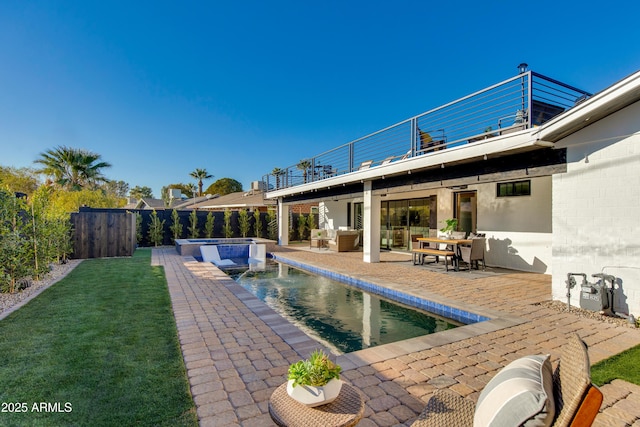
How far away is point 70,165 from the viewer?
18.8 metres

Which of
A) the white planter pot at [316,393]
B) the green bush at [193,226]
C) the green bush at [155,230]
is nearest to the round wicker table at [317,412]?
the white planter pot at [316,393]

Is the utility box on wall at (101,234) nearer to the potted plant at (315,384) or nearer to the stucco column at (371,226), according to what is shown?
the stucco column at (371,226)

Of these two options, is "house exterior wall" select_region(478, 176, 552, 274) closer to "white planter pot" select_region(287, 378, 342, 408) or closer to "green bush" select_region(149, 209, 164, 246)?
"white planter pot" select_region(287, 378, 342, 408)

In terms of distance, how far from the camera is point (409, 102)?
69.7ft

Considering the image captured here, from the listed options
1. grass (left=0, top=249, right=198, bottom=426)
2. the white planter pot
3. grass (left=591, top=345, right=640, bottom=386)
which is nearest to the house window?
grass (left=591, top=345, right=640, bottom=386)

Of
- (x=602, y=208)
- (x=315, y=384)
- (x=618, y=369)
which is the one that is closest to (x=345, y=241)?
(x=602, y=208)

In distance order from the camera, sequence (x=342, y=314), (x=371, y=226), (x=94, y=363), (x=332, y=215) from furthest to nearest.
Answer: (x=332, y=215) → (x=371, y=226) → (x=342, y=314) → (x=94, y=363)

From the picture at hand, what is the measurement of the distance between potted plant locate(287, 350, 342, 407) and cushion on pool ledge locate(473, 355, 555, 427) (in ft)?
2.61

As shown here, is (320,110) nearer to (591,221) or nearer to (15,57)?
(15,57)

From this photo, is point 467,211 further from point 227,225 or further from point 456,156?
point 227,225

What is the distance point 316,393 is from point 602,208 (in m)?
5.85

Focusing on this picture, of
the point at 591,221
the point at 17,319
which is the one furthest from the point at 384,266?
the point at 17,319

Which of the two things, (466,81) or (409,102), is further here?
(409,102)

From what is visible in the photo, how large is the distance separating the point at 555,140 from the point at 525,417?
6010 millimetres
